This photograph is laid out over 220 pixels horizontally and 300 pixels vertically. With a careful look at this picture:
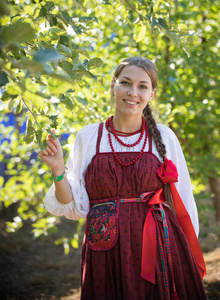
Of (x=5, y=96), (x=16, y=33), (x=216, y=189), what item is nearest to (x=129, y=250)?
(x=5, y=96)

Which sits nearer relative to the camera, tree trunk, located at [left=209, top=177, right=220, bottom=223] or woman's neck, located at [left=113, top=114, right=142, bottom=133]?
woman's neck, located at [left=113, top=114, right=142, bottom=133]

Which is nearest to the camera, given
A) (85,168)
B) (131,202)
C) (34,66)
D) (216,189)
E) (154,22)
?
(34,66)

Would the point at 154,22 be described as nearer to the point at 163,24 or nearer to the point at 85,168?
the point at 163,24

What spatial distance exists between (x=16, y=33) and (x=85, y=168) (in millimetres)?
1019

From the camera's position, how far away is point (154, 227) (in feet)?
4.79

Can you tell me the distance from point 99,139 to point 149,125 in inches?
10.7

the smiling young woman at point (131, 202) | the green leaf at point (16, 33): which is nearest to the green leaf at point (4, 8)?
the green leaf at point (16, 33)

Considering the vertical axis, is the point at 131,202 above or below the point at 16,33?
below

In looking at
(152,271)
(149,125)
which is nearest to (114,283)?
(152,271)

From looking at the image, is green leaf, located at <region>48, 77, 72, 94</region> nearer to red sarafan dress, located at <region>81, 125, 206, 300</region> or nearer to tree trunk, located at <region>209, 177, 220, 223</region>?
red sarafan dress, located at <region>81, 125, 206, 300</region>

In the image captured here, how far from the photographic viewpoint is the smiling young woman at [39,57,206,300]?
4.65ft

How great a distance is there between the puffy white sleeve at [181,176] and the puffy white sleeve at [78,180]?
37 cm

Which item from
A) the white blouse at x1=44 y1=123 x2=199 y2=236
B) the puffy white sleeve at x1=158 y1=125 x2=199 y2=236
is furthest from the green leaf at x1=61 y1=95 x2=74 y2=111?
the puffy white sleeve at x1=158 y1=125 x2=199 y2=236

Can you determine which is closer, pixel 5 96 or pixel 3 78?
pixel 3 78
